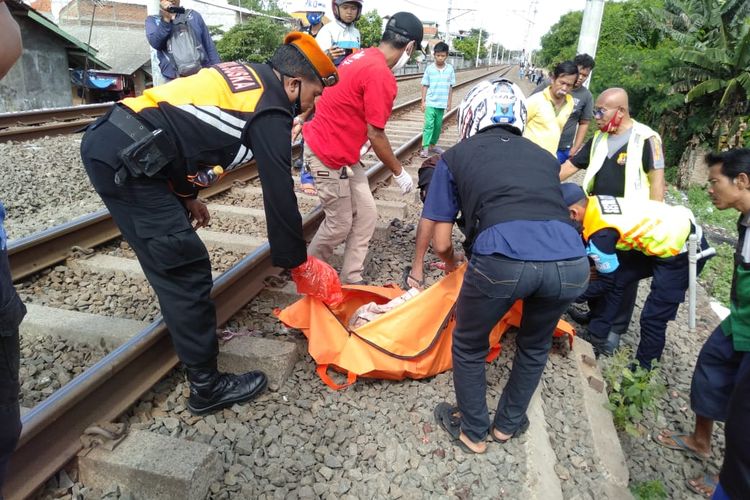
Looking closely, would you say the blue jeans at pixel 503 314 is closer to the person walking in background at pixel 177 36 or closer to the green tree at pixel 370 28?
the person walking in background at pixel 177 36

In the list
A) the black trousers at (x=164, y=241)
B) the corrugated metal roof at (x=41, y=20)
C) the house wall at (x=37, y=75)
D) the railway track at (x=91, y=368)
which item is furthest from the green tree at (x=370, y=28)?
the black trousers at (x=164, y=241)

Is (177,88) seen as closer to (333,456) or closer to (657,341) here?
(333,456)

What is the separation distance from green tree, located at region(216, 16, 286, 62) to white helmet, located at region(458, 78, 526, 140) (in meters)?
27.8

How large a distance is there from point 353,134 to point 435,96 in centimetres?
473

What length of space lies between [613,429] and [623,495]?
1.89 ft

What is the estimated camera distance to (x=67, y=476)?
87.7 inches

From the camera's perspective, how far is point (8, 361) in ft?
4.95

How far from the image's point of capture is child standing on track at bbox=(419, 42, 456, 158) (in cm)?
805

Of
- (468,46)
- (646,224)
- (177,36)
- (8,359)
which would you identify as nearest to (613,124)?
(646,224)

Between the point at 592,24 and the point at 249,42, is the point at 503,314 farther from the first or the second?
the point at 249,42

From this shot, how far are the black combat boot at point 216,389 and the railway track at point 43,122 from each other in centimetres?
642

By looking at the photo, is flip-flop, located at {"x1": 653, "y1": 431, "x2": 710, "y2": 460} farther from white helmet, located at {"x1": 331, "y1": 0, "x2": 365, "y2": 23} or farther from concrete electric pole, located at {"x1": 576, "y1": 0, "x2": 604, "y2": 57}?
concrete electric pole, located at {"x1": 576, "y1": 0, "x2": 604, "y2": 57}

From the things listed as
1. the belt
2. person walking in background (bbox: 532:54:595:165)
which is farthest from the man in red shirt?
person walking in background (bbox: 532:54:595:165)

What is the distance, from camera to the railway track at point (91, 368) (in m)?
2.16
